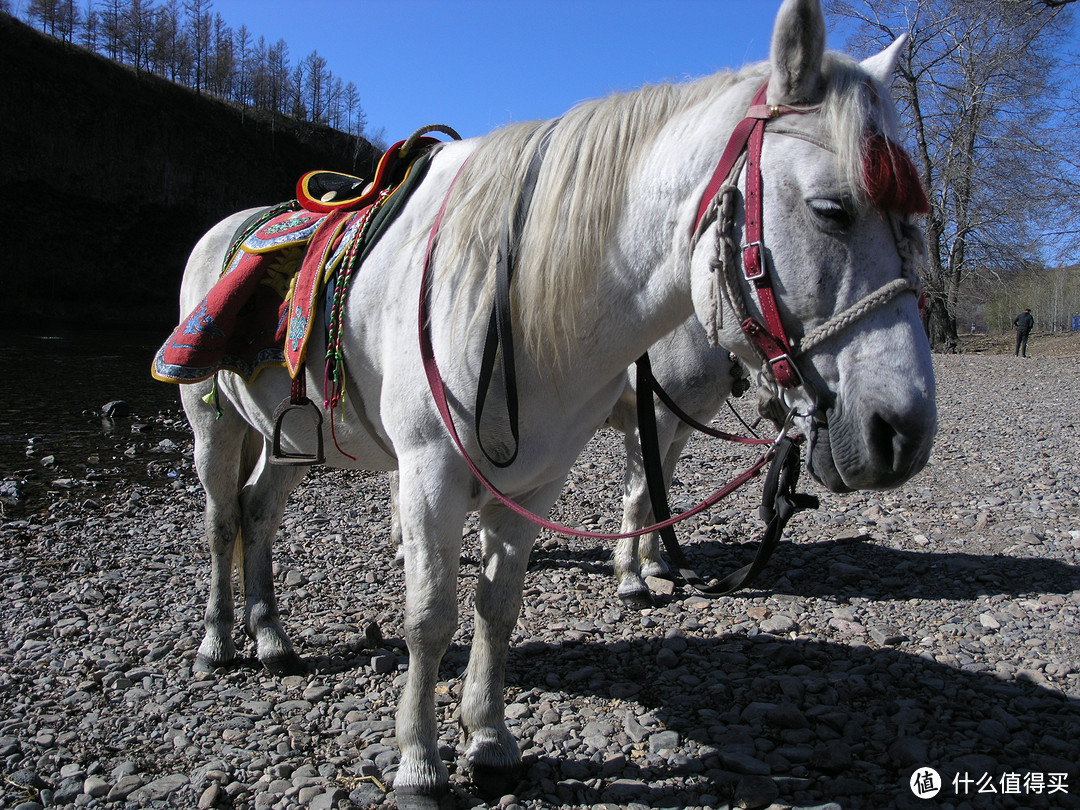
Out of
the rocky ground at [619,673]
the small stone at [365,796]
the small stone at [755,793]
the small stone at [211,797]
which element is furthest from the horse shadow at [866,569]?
the small stone at [211,797]

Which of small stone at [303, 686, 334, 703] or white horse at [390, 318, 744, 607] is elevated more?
white horse at [390, 318, 744, 607]

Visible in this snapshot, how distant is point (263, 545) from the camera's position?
3438 millimetres

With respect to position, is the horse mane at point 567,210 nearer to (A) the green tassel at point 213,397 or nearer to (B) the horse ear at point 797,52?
(B) the horse ear at point 797,52

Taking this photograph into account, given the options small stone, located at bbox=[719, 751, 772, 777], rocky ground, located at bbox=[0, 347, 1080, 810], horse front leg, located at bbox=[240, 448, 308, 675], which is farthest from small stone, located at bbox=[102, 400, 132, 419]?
small stone, located at bbox=[719, 751, 772, 777]

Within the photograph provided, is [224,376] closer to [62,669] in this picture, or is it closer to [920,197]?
[62,669]

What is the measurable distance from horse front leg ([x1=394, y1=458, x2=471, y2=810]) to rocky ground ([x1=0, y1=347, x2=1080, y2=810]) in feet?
0.62

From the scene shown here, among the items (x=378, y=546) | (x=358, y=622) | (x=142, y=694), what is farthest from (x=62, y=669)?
(x=378, y=546)

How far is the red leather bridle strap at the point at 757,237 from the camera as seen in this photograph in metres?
1.55

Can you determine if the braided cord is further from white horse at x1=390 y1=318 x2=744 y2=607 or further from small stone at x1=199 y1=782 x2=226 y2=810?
small stone at x1=199 y1=782 x2=226 y2=810

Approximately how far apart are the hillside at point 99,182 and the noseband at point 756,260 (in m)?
33.7

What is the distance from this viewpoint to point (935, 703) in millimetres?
2795

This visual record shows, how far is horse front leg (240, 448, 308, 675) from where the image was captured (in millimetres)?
3340

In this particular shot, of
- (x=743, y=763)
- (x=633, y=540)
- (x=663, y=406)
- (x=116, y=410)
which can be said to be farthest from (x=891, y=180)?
(x=116, y=410)

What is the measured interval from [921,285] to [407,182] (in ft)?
5.60
